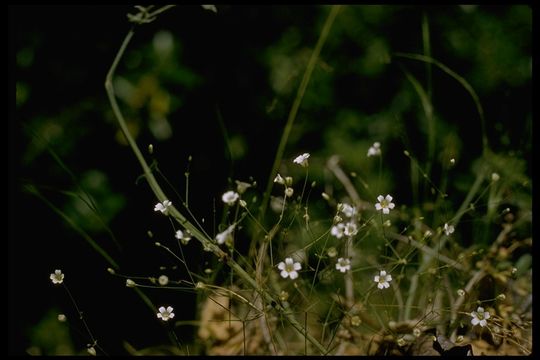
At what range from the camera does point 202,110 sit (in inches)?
58.6

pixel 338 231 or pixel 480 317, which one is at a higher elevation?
pixel 338 231

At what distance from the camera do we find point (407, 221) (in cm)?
140

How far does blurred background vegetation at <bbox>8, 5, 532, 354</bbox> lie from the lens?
1.42m

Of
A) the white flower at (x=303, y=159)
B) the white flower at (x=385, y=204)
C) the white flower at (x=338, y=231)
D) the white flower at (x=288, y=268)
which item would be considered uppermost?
the white flower at (x=303, y=159)

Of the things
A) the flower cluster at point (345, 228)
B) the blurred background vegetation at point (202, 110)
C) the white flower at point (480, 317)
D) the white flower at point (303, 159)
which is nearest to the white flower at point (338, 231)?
the flower cluster at point (345, 228)

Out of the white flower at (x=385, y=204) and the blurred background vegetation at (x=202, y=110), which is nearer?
the white flower at (x=385, y=204)

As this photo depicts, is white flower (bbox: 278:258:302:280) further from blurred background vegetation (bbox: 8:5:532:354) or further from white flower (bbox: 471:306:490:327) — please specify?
blurred background vegetation (bbox: 8:5:532:354)

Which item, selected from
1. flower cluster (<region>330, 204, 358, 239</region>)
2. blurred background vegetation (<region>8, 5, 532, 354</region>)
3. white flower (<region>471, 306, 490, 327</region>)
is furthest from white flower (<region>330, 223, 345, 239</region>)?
blurred background vegetation (<region>8, 5, 532, 354</region>)

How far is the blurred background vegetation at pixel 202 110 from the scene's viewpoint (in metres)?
1.42

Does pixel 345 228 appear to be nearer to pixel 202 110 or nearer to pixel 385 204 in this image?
pixel 385 204

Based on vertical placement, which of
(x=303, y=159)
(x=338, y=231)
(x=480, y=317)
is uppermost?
(x=303, y=159)

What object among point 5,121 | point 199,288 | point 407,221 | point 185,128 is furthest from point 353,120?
point 5,121

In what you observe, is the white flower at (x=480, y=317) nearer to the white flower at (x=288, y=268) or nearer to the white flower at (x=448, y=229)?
the white flower at (x=448, y=229)

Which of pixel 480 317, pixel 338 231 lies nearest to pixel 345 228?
pixel 338 231
